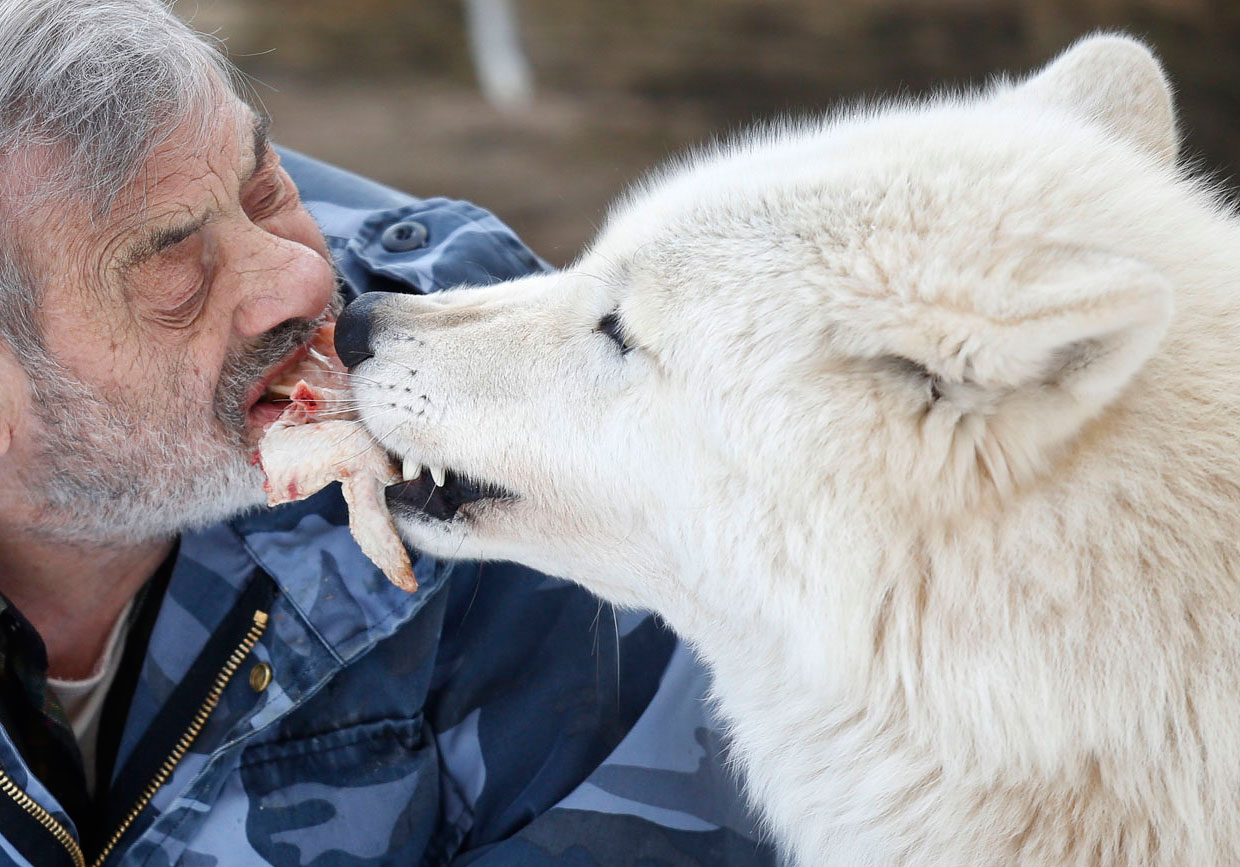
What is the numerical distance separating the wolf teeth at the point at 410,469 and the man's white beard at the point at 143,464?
1.20ft

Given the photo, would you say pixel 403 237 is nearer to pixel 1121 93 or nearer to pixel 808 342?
pixel 808 342

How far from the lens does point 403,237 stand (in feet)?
8.49

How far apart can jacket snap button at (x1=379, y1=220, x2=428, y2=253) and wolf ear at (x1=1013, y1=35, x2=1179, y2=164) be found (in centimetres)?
132

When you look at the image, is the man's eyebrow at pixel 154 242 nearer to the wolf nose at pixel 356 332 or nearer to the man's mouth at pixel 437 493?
the wolf nose at pixel 356 332

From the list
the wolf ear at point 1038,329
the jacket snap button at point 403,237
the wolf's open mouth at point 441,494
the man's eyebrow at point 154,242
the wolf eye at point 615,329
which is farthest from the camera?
the jacket snap button at point 403,237

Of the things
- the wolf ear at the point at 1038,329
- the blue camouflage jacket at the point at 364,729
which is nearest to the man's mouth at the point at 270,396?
the blue camouflage jacket at the point at 364,729

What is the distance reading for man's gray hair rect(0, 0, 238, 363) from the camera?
1945 millimetres

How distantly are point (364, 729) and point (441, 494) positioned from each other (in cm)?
50

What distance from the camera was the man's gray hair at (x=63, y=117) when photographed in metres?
1.95

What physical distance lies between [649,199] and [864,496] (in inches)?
30.6

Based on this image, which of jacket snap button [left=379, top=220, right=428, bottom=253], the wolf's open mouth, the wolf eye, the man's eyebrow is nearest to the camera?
the wolf eye

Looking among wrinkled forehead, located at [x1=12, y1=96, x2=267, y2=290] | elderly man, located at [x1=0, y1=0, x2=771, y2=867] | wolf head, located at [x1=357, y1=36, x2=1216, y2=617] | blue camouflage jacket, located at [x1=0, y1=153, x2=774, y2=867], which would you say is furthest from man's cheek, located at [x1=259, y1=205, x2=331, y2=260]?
blue camouflage jacket, located at [x1=0, y1=153, x2=774, y2=867]

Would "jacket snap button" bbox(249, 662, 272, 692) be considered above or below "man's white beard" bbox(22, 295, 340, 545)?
below

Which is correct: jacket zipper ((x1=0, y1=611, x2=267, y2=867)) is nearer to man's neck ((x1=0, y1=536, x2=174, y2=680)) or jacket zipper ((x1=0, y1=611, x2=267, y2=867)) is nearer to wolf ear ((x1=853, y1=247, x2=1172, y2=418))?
man's neck ((x1=0, y1=536, x2=174, y2=680))
